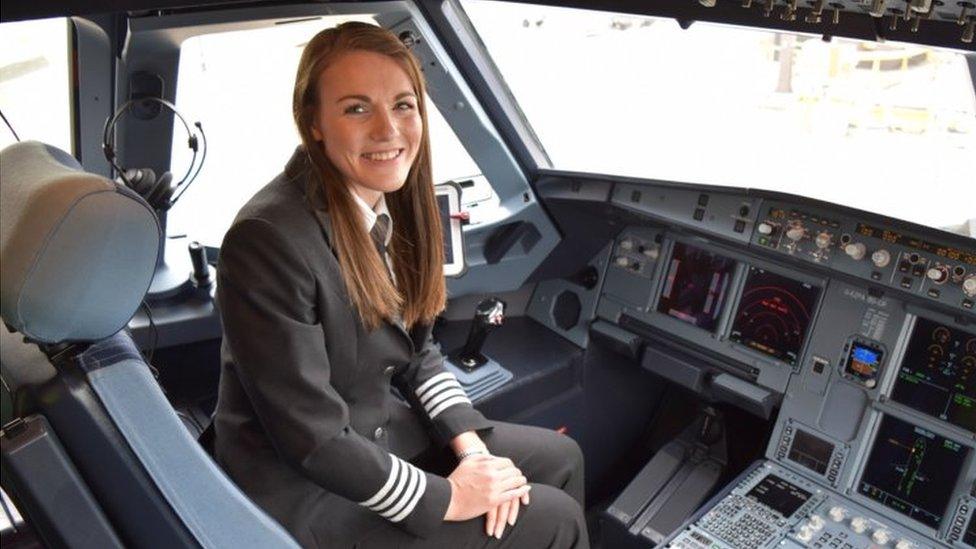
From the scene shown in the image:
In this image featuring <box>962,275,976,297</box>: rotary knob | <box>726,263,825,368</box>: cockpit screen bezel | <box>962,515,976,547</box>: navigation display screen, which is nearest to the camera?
<box>962,275,976,297</box>: rotary knob

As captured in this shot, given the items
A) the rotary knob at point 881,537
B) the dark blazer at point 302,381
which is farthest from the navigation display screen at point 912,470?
the dark blazer at point 302,381

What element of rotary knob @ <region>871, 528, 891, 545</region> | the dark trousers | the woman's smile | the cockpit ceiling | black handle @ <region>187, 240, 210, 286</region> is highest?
the cockpit ceiling

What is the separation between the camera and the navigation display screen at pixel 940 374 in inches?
101

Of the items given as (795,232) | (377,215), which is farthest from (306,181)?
(795,232)

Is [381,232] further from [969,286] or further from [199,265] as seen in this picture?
[969,286]

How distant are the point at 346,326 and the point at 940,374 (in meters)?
1.77

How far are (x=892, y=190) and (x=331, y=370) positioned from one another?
1935 mm

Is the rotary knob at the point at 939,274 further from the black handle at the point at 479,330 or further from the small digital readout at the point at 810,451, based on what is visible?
the black handle at the point at 479,330

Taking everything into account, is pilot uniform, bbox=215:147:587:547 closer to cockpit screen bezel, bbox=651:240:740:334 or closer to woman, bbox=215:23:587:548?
woman, bbox=215:23:587:548

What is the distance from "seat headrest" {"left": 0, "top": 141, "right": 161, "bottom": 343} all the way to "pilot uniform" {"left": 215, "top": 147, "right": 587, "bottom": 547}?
40 centimetres

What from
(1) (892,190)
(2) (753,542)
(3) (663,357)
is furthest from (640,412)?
(1) (892,190)

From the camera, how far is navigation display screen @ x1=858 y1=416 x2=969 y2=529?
263 centimetres

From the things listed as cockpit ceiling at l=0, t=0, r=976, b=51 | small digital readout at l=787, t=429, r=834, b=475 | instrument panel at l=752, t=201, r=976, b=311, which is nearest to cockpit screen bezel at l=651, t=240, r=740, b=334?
instrument panel at l=752, t=201, r=976, b=311

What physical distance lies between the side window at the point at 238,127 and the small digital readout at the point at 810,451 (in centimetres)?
142
